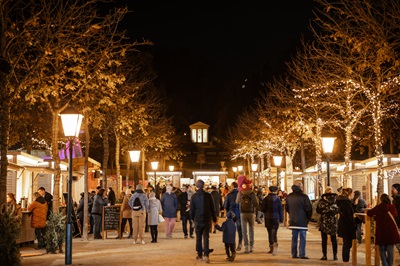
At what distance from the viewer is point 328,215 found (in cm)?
1467

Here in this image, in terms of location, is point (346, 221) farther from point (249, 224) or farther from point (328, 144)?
→ point (328, 144)

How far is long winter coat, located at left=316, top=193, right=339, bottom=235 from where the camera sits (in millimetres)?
14602

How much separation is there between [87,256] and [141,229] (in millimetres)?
4199

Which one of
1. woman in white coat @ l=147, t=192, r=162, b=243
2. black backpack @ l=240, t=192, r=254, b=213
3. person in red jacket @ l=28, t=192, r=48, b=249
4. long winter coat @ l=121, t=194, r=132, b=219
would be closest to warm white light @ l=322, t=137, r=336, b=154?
black backpack @ l=240, t=192, r=254, b=213

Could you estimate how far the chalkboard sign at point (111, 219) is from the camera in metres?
22.2

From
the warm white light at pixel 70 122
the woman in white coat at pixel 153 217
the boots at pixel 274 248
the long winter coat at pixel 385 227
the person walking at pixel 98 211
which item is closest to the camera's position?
the long winter coat at pixel 385 227

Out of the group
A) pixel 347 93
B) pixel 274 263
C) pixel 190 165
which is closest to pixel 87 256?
pixel 274 263

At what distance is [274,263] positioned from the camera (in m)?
13.9

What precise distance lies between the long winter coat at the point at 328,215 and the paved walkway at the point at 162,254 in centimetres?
72

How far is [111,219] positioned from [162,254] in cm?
649

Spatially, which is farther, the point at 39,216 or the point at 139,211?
the point at 139,211

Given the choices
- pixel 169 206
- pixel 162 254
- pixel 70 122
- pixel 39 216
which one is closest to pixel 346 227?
pixel 162 254

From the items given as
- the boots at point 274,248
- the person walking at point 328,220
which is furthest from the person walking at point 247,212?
the person walking at point 328,220

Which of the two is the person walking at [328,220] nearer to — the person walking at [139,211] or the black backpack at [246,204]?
the black backpack at [246,204]
